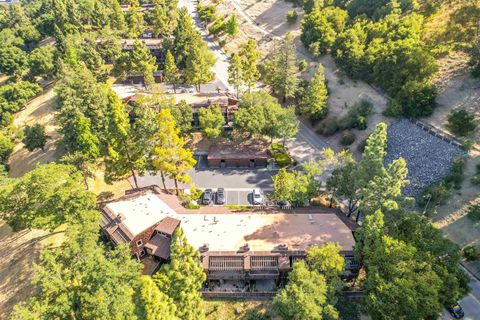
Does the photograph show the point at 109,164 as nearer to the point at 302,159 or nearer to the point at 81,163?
the point at 81,163

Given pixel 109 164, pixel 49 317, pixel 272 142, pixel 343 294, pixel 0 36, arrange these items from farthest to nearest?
pixel 0 36 → pixel 272 142 → pixel 109 164 → pixel 343 294 → pixel 49 317

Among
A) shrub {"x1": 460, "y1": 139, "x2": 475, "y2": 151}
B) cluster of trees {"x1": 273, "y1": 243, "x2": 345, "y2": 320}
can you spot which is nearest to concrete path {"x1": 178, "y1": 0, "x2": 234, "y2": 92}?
shrub {"x1": 460, "y1": 139, "x2": 475, "y2": 151}

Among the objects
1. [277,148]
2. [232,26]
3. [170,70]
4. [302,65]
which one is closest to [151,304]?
[277,148]

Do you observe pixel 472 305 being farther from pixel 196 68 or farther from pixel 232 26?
pixel 232 26

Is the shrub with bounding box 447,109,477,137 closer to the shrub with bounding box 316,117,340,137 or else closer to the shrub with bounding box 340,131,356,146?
the shrub with bounding box 340,131,356,146

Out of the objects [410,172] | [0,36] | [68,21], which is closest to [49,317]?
[410,172]

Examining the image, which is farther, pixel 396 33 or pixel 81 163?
pixel 396 33

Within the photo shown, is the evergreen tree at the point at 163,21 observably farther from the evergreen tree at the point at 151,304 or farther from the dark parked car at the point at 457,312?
the dark parked car at the point at 457,312
